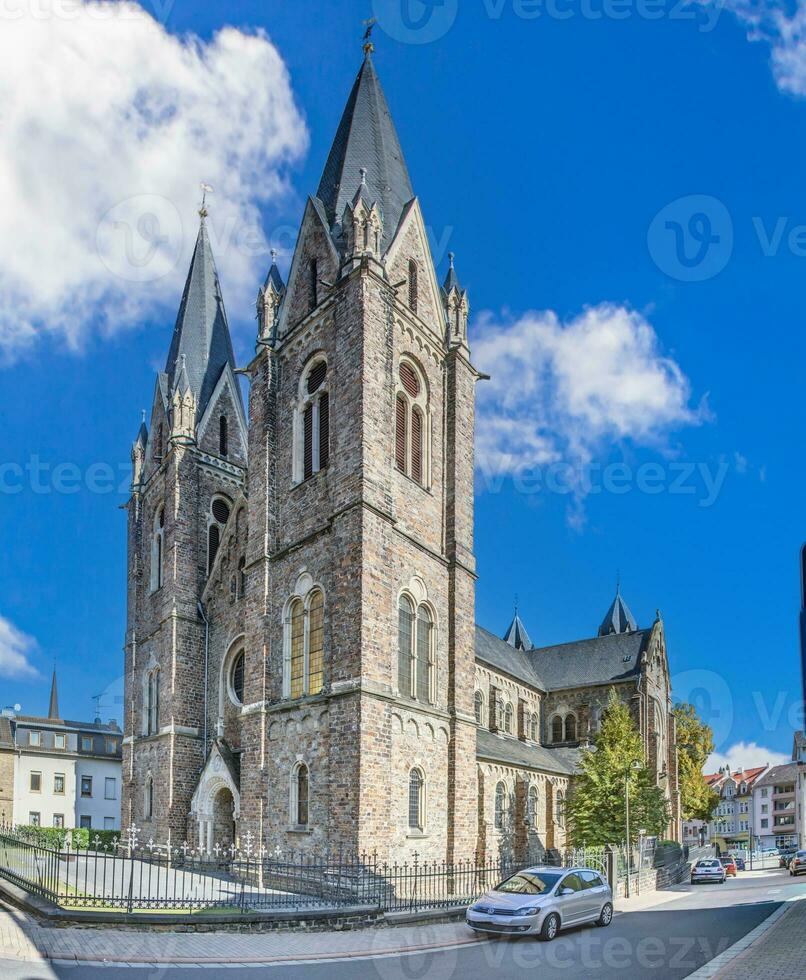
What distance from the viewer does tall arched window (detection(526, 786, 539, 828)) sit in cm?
3807

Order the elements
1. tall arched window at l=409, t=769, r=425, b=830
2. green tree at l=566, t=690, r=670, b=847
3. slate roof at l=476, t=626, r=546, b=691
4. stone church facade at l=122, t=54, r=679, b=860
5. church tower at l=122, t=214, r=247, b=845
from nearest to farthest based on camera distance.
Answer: stone church facade at l=122, t=54, r=679, b=860, tall arched window at l=409, t=769, r=425, b=830, church tower at l=122, t=214, r=247, b=845, green tree at l=566, t=690, r=670, b=847, slate roof at l=476, t=626, r=546, b=691

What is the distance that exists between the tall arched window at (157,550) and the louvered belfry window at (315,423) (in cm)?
1106

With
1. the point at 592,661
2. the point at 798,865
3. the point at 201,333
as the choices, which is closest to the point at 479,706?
the point at 592,661

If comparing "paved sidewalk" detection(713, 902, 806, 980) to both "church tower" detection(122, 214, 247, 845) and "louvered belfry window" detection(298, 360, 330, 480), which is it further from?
"church tower" detection(122, 214, 247, 845)

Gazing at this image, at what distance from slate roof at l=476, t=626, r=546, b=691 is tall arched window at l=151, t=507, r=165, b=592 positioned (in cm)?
1597

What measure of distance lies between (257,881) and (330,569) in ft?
27.9

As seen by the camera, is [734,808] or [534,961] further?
[734,808]

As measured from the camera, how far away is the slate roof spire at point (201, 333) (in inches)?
1506

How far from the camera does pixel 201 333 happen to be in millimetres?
39531

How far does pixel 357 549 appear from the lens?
77.0ft

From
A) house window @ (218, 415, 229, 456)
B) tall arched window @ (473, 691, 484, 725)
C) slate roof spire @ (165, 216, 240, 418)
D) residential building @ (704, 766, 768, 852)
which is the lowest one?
residential building @ (704, 766, 768, 852)

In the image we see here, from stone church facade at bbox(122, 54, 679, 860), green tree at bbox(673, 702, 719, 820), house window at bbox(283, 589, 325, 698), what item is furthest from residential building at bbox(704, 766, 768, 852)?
house window at bbox(283, 589, 325, 698)

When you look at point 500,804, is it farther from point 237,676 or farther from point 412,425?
point 412,425

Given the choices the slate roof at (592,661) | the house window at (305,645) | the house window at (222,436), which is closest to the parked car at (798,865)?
the slate roof at (592,661)
